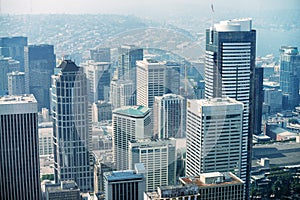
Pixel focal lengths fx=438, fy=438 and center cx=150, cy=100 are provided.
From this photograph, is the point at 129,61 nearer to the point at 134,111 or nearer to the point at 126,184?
the point at 134,111

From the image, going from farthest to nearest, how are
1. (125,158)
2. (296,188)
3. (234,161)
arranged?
(296,188)
(234,161)
(125,158)

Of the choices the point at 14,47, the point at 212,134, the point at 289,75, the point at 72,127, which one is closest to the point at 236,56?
the point at 212,134

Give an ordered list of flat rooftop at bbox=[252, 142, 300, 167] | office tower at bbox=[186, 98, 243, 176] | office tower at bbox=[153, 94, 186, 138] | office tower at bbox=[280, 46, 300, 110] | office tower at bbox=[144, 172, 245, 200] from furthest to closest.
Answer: office tower at bbox=[280, 46, 300, 110] < flat rooftop at bbox=[252, 142, 300, 167] < office tower at bbox=[186, 98, 243, 176] < office tower at bbox=[144, 172, 245, 200] < office tower at bbox=[153, 94, 186, 138]

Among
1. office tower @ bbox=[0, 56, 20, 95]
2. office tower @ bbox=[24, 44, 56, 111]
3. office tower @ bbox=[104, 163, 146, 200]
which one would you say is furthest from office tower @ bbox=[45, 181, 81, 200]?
office tower @ bbox=[0, 56, 20, 95]

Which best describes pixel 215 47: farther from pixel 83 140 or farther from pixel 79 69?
pixel 83 140

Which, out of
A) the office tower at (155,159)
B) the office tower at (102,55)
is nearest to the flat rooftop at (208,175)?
the office tower at (155,159)

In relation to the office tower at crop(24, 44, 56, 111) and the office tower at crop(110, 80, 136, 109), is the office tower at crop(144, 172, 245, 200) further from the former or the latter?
the office tower at crop(24, 44, 56, 111)

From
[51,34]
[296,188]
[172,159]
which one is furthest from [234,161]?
[51,34]
